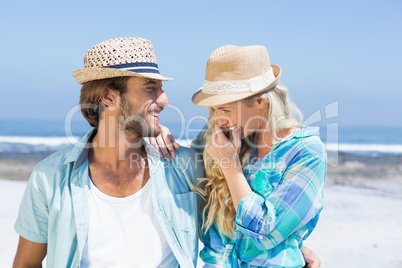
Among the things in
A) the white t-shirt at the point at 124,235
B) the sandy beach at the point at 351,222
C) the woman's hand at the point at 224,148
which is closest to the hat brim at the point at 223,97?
the woman's hand at the point at 224,148

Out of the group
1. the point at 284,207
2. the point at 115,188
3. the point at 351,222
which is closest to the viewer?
the point at 284,207

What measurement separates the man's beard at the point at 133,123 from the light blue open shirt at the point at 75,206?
0.63 feet

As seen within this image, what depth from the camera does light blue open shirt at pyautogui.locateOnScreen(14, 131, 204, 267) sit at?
2.55 meters

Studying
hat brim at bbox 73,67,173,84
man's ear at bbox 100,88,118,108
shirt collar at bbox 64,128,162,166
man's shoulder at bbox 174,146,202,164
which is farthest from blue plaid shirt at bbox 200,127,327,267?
man's ear at bbox 100,88,118,108

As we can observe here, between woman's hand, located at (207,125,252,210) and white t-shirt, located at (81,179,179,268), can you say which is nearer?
woman's hand, located at (207,125,252,210)

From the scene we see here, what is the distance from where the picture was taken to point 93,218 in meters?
2.66

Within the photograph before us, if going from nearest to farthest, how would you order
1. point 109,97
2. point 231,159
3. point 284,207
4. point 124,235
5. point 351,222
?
1. point 284,207
2. point 231,159
3. point 124,235
4. point 109,97
5. point 351,222

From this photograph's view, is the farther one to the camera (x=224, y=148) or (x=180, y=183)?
(x=180, y=183)

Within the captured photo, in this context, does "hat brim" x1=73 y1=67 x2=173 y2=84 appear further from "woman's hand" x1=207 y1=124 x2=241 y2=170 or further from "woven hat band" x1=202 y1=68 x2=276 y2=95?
"woman's hand" x1=207 y1=124 x2=241 y2=170

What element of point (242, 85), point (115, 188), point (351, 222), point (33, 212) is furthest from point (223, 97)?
point (351, 222)

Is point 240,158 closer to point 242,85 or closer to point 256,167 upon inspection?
point 256,167

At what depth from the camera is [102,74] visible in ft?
8.99

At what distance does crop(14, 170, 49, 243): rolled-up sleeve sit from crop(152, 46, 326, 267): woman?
3.36 feet

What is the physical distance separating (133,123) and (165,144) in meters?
0.27
